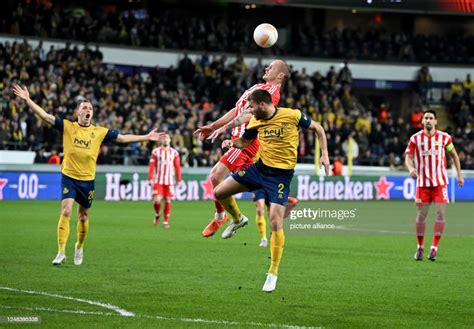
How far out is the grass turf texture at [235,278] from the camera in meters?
9.48

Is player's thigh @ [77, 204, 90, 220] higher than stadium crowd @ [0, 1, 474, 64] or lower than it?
lower

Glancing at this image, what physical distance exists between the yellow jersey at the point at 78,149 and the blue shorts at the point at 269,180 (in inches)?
113

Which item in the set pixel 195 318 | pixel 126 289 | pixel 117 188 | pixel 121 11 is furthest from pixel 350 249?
pixel 121 11

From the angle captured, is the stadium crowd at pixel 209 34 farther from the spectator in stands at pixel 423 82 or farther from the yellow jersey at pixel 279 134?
the yellow jersey at pixel 279 134

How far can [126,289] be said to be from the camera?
444 inches

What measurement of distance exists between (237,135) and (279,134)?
2160 mm

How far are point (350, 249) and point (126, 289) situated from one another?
758 cm

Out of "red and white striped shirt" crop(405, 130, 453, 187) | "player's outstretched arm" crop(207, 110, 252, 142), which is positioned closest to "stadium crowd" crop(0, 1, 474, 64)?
"red and white striped shirt" crop(405, 130, 453, 187)

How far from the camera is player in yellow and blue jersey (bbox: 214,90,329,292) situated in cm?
1141

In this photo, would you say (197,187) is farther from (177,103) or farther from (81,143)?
(81,143)

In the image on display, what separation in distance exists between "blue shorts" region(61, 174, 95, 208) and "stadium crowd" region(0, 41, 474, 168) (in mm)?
19446

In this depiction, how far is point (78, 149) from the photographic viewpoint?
13922mm

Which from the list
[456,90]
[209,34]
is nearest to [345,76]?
[456,90]

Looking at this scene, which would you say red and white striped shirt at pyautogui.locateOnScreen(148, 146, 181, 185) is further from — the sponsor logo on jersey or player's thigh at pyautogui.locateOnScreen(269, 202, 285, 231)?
player's thigh at pyautogui.locateOnScreen(269, 202, 285, 231)
